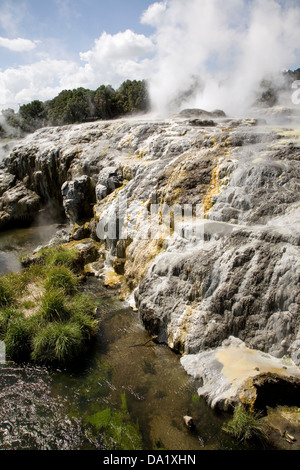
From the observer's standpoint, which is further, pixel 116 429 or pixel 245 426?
pixel 116 429

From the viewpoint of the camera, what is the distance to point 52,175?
27000 millimetres

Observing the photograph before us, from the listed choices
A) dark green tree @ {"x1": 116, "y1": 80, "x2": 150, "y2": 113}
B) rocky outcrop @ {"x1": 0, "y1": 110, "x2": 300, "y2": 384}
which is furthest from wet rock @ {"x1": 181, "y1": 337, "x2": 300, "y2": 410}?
dark green tree @ {"x1": 116, "y1": 80, "x2": 150, "y2": 113}

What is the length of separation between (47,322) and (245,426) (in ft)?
22.1

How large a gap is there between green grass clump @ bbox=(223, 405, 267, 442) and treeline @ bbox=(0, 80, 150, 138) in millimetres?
48912

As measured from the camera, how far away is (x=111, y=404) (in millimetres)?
7930

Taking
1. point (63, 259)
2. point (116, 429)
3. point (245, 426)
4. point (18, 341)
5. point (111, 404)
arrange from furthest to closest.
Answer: point (63, 259), point (18, 341), point (111, 404), point (116, 429), point (245, 426)

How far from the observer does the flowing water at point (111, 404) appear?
275 inches

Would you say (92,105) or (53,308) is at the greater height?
(92,105)

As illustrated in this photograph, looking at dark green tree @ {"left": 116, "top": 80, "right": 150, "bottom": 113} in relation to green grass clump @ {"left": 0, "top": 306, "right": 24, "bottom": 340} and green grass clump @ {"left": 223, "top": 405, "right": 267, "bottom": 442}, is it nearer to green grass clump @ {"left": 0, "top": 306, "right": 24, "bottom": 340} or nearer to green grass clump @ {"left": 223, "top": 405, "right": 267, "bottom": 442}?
green grass clump @ {"left": 0, "top": 306, "right": 24, "bottom": 340}

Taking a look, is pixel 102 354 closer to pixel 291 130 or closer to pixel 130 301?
pixel 130 301

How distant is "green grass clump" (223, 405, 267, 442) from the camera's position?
265 inches

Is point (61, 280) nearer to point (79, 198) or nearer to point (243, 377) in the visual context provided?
point (243, 377)

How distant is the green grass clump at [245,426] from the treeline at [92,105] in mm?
48912

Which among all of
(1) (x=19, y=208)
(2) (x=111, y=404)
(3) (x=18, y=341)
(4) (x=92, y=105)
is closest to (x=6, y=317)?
(3) (x=18, y=341)
